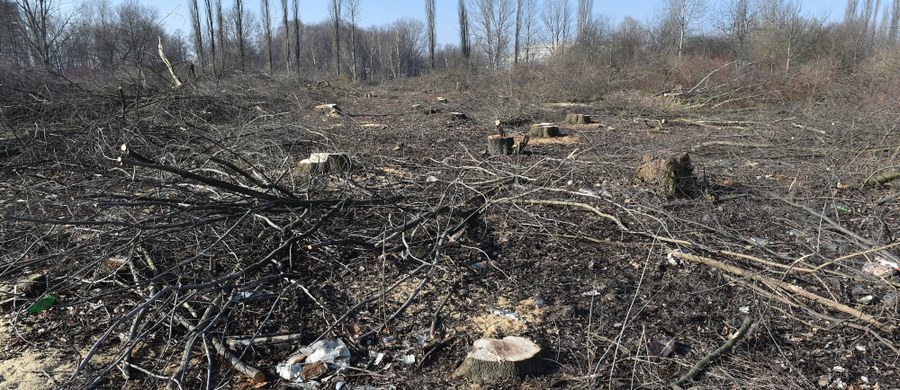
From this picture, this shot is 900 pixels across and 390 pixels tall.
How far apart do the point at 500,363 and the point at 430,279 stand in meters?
1.03

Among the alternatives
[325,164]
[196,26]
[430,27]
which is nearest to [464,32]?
[430,27]

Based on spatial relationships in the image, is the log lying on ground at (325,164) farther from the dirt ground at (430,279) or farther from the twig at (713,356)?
the twig at (713,356)

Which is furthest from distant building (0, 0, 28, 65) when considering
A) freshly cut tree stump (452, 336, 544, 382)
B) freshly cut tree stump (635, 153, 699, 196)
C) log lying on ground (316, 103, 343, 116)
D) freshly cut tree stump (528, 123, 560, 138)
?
freshly cut tree stump (452, 336, 544, 382)

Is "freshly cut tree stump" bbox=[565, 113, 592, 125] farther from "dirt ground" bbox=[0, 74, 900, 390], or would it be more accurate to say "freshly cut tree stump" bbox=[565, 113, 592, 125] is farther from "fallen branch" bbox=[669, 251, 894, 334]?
"fallen branch" bbox=[669, 251, 894, 334]

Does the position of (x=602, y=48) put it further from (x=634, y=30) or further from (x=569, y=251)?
(x=569, y=251)

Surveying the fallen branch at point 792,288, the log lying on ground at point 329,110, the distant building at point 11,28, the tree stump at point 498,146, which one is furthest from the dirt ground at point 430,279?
the distant building at point 11,28

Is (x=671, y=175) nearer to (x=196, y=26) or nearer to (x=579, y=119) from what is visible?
(x=579, y=119)

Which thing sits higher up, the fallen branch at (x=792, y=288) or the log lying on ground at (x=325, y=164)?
the log lying on ground at (x=325, y=164)

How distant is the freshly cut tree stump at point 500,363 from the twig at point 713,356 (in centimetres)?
58

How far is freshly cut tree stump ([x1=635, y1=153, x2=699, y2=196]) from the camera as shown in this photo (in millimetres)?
4777

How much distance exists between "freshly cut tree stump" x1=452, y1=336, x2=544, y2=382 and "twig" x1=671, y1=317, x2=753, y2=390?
22.9 inches

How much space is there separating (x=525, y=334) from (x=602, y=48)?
2295 centimetres

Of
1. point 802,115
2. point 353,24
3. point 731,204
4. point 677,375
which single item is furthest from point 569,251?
point 353,24

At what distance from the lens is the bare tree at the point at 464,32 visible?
33812mm
